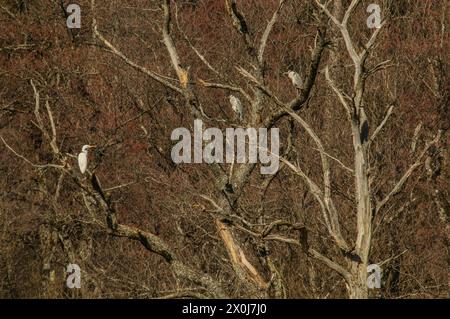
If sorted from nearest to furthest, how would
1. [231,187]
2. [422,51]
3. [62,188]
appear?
1. [231,187]
2. [422,51]
3. [62,188]

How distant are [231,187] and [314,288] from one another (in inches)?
89.8

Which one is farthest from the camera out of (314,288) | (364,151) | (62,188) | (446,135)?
(62,188)

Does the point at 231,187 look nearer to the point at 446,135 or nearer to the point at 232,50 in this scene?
the point at 446,135

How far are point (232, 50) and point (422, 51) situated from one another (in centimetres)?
351

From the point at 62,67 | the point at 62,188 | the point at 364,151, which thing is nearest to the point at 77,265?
the point at 62,188

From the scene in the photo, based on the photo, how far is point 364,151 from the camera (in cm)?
1277

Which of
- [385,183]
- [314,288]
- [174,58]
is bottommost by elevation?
[314,288]

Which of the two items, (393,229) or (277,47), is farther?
(277,47)

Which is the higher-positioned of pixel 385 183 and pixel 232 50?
pixel 232 50

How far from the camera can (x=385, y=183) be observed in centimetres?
1902

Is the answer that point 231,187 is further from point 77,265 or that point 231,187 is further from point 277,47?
point 277,47

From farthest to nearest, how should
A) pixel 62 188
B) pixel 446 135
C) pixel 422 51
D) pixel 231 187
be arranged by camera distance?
pixel 62 188
pixel 422 51
pixel 446 135
pixel 231 187

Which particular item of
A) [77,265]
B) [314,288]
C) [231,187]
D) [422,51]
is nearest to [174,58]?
[231,187]

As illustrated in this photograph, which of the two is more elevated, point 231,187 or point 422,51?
point 422,51
